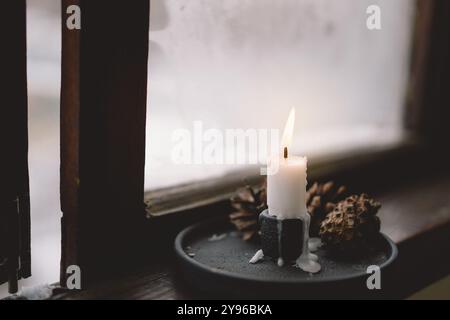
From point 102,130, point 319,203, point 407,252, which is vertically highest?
point 102,130

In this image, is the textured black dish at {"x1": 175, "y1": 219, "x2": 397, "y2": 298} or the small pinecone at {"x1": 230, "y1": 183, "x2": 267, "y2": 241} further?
the small pinecone at {"x1": 230, "y1": 183, "x2": 267, "y2": 241}

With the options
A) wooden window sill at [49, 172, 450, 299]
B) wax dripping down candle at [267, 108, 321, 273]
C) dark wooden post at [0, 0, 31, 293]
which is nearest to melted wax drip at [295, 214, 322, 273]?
wax dripping down candle at [267, 108, 321, 273]

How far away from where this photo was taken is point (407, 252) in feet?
2.75

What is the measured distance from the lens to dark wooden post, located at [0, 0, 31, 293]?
57cm

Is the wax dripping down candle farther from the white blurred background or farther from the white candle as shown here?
the white blurred background

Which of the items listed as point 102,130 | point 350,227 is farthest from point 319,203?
point 102,130

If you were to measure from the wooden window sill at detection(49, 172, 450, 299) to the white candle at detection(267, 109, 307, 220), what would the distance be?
15 centimetres

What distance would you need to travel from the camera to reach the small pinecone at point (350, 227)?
69cm

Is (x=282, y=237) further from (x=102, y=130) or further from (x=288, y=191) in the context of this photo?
(x=102, y=130)

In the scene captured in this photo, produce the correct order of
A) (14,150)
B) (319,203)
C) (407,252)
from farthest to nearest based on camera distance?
1. (407,252)
2. (319,203)
3. (14,150)

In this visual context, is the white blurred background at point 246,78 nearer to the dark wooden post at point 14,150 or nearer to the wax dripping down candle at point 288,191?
the dark wooden post at point 14,150

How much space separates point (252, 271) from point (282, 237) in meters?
0.06

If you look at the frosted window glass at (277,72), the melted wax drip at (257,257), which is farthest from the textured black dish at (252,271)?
the frosted window glass at (277,72)

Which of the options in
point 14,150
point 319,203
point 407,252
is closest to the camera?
point 14,150
